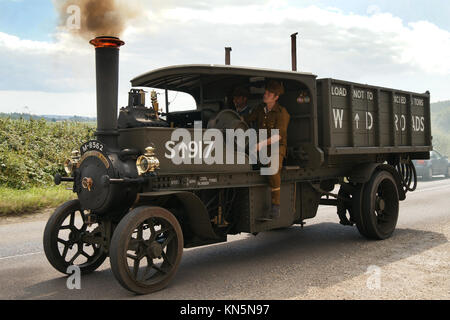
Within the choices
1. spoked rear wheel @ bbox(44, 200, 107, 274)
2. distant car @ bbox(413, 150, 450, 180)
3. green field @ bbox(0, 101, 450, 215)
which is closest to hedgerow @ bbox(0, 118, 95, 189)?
green field @ bbox(0, 101, 450, 215)

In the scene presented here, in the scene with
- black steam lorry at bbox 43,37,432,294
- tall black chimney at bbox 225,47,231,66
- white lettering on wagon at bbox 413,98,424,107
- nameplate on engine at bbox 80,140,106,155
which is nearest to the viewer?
black steam lorry at bbox 43,37,432,294

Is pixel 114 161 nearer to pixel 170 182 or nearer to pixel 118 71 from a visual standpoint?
pixel 170 182

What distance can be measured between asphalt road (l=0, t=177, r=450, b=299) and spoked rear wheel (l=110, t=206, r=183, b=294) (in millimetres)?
156

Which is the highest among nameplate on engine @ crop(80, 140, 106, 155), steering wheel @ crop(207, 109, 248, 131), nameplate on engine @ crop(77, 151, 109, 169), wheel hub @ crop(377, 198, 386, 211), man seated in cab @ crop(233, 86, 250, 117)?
man seated in cab @ crop(233, 86, 250, 117)

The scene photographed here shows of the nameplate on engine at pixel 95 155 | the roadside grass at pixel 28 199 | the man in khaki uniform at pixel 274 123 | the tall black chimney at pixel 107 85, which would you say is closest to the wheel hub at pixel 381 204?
the man in khaki uniform at pixel 274 123

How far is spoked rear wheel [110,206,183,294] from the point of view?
4527 mm

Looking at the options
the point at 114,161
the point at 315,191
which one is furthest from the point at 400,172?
the point at 114,161

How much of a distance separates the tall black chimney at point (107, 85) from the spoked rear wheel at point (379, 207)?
4002 mm

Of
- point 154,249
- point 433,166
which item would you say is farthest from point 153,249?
point 433,166

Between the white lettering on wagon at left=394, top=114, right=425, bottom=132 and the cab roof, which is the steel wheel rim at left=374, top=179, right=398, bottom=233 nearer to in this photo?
the white lettering on wagon at left=394, top=114, right=425, bottom=132

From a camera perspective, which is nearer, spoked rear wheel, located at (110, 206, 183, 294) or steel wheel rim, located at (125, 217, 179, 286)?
spoked rear wheel, located at (110, 206, 183, 294)

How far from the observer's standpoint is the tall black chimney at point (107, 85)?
16.3 ft

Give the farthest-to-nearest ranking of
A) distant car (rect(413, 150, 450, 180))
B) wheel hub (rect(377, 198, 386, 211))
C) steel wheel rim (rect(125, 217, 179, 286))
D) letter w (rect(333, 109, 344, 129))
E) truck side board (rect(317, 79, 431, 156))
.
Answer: distant car (rect(413, 150, 450, 180)) < wheel hub (rect(377, 198, 386, 211)) < letter w (rect(333, 109, 344, 129)) < truck side board (rect(317, 79, 431, 156)) < steel wheel rim (rect(125, 217, 179, 286))

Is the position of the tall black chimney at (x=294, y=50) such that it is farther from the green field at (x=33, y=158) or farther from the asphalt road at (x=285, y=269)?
the green field at (x=33, y=158)
